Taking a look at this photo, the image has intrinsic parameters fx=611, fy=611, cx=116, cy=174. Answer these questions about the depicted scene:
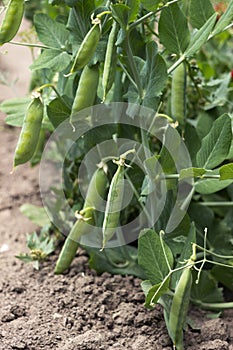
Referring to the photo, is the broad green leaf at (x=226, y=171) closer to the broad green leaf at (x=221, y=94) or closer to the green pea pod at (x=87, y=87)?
the green pea pod at (x=87, y=87)

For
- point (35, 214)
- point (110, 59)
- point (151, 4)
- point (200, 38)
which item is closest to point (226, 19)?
point (200, 38)

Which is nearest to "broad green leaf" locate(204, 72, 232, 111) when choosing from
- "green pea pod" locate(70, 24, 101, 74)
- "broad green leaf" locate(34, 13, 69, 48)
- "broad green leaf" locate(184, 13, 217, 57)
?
"broad green leaf" locate(184, 13, 217, 57)

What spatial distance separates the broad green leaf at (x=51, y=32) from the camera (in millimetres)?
1405

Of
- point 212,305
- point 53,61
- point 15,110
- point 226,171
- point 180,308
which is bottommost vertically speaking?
point 212,305

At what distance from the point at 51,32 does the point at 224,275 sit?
708 mm

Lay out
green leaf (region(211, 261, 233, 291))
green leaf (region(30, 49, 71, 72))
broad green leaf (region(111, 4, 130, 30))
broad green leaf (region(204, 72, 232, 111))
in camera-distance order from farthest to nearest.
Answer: broad green leaf (region(204, 72, 232, 111)) < green leaf (region(211, 261, 233, 291)) < green leaf (region(30, 49, 71, 72)) < broad green leaf (region(111, 4, 130, 30))

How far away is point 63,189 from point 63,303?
44 centimetres

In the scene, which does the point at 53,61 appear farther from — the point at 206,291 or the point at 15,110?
the point at 206,291

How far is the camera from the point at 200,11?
141cm

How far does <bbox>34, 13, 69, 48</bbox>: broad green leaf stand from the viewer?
141cm

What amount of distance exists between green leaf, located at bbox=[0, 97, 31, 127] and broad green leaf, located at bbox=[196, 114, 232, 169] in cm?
47

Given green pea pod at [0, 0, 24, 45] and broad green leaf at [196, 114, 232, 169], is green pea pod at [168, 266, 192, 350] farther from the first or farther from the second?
green pea pod at [0, 0, 24, 45]

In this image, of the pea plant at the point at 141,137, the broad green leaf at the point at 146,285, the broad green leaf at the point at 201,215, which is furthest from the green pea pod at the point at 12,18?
the broad green leaf at the point at 201,215

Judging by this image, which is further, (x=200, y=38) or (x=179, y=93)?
(x=179, y=93)
